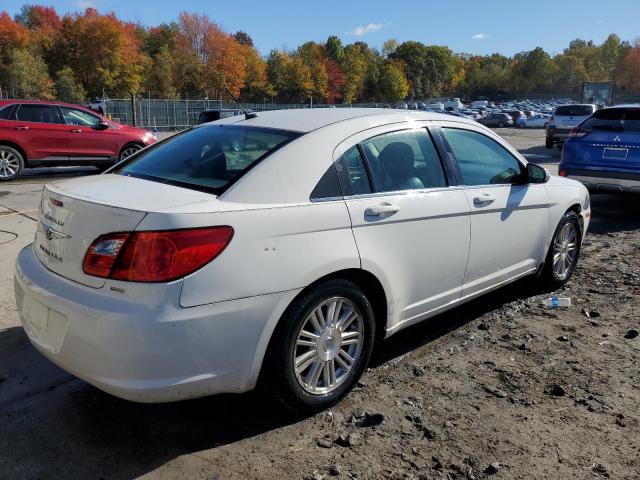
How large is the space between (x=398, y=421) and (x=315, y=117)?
6.14 ft

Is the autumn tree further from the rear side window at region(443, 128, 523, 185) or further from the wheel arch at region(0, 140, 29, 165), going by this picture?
the rear side window at region(443, 128, 523, 185)

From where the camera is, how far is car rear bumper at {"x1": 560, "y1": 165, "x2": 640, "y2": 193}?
8.20 metres

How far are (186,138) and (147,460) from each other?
204cm

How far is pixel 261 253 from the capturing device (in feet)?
8.84

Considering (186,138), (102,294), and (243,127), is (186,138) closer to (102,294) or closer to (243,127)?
(243,127)

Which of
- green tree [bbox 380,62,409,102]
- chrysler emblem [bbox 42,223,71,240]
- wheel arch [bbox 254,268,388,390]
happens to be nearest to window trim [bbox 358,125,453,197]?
wheel arch [bbox 254,268,388,390]

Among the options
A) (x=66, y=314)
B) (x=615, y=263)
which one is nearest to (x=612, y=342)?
(x=615, y=263)

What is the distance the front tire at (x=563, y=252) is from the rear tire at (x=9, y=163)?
10.6 meters

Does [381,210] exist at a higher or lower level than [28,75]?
lower

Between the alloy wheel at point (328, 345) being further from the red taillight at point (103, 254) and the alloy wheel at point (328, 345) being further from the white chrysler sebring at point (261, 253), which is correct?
the red taillight at point (103, 254)

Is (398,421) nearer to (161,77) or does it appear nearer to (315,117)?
(315,117)

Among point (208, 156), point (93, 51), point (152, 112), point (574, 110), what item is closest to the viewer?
point (208, 156)

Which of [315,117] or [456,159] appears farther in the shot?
[456,159]

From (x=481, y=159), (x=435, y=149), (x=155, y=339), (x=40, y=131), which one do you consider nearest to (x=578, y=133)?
(x=481, y=159)
